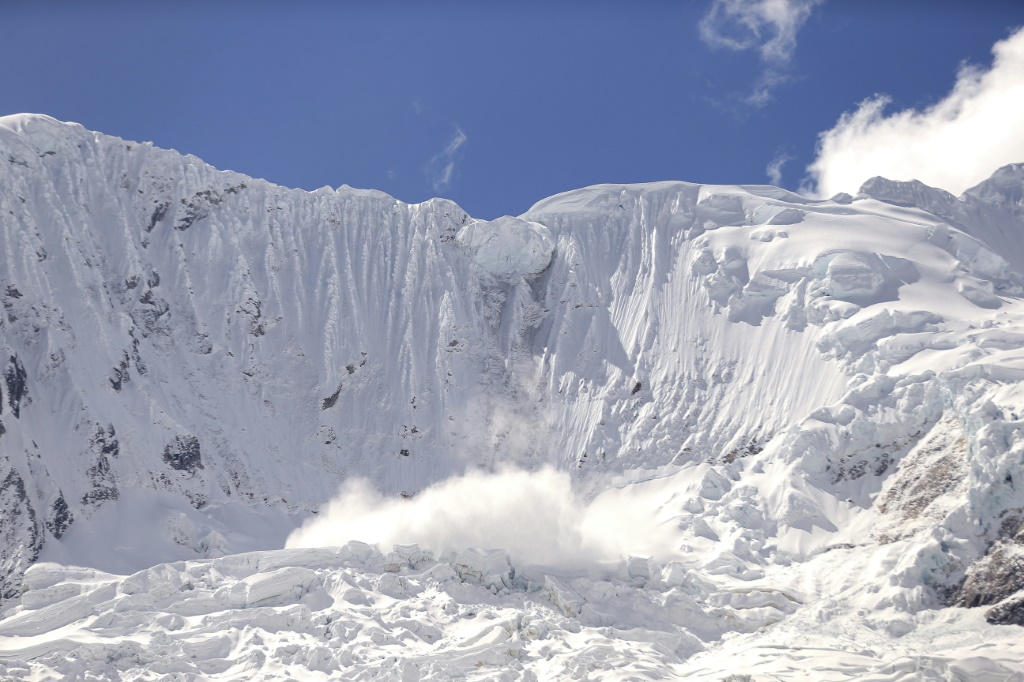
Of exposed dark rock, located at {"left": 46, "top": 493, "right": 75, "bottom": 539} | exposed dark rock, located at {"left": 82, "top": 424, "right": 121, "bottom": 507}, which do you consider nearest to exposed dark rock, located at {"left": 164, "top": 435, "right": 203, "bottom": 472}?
exposed dark rock, located at {"left": 82, "top": 424, "right": 121, "bottom": 507}

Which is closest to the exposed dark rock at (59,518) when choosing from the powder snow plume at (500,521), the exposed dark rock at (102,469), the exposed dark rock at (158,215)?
the exposed dark rock at (102,469)

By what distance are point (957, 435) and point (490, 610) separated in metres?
30.3

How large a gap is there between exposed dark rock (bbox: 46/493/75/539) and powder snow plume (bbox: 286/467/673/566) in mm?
13935

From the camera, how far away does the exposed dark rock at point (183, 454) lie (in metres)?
78.4

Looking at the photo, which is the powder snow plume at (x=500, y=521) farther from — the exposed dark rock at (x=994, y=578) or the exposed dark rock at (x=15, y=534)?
the exposed dark rock at (x=994, y=578)

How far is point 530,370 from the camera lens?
93.9m

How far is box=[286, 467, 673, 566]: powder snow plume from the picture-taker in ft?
237

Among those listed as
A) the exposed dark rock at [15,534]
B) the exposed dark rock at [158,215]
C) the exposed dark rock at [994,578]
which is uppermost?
the exposed dark rock at [158,215]

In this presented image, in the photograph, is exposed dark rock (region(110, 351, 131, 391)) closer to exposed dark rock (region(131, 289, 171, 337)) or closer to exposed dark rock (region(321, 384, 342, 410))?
exposed dark rock (region(131, 289, 171, 337))

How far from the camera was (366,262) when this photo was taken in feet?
327

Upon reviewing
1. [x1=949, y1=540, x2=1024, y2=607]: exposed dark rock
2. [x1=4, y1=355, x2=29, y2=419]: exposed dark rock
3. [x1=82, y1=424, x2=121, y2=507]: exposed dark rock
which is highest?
[x1=4, y1=355, x2=29, y2=419]: exposed dark rock

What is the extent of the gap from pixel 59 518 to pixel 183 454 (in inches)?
401

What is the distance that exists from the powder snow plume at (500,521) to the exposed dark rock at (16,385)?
1977cm

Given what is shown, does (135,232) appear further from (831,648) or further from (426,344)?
(831,648)
